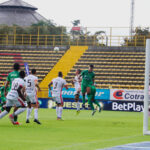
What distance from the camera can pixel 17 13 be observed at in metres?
99.4

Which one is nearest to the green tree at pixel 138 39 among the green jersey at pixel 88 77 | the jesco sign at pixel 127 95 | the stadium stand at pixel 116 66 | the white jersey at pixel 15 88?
the stadium stand at pixel 116 66

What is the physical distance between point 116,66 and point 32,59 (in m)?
7.54

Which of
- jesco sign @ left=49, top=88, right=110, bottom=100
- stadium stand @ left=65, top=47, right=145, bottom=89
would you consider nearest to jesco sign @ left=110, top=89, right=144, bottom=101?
jesco sign @ left=49, top=88, right=110, bottom=100

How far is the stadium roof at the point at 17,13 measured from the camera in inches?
3824

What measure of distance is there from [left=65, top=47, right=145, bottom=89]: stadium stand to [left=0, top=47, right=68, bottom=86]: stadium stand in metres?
2.33

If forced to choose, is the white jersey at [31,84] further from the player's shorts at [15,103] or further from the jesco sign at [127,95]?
the jesco sign at [127,95]

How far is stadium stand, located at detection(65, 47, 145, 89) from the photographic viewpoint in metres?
37.5

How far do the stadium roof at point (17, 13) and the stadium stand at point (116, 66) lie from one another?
56.2m

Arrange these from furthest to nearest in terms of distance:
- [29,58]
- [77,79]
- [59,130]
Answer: [29,58], [77,79], [59,130]

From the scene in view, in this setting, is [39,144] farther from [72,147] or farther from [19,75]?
[19,75]

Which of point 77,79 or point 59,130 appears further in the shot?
point 77,79

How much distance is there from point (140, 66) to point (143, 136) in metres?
25.9

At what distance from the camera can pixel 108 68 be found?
39688 millimetres

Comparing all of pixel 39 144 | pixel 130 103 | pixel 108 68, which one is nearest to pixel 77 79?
pixel 130 103
